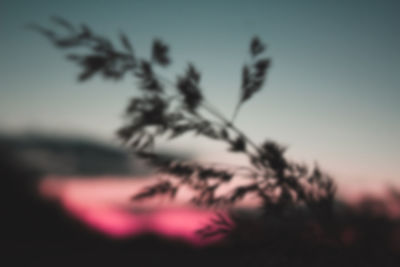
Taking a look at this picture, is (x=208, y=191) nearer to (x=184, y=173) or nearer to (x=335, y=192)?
(x=184, y=173)

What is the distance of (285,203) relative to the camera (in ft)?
6.88

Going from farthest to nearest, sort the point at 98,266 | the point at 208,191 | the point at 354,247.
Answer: the point at 98,266, the point at 208,191, the point at 354,247

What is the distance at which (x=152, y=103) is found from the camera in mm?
2332

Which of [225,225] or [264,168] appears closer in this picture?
[225,225]

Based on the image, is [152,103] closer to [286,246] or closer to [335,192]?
[286,246]

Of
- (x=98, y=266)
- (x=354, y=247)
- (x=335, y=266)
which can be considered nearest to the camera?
(x=335, y=266)

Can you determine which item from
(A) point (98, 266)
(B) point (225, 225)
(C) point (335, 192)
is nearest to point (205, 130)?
(B) point (225, 225)

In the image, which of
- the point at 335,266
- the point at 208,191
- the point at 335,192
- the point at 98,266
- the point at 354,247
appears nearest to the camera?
the point at 335,266

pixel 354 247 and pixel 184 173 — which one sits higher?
pixel 184 173

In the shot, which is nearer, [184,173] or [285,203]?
[285,203]

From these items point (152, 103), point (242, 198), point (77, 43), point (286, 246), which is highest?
point (77, 43)

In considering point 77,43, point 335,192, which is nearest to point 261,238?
point 335,192

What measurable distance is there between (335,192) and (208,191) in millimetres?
1320

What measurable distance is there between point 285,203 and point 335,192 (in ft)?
2.35
